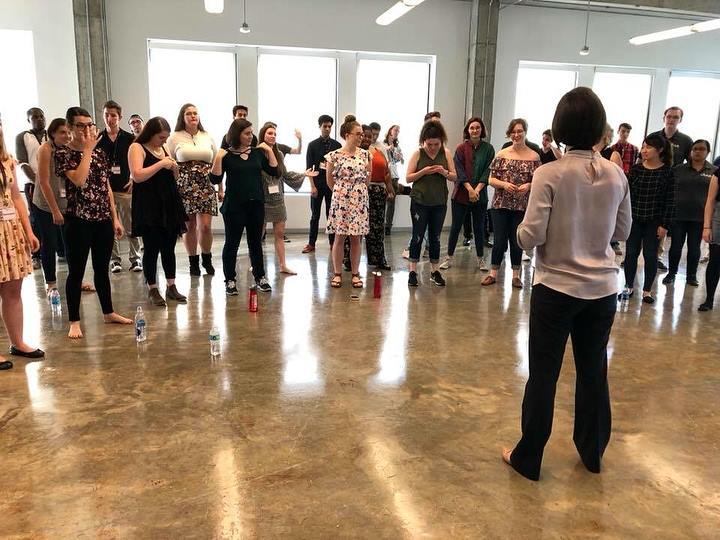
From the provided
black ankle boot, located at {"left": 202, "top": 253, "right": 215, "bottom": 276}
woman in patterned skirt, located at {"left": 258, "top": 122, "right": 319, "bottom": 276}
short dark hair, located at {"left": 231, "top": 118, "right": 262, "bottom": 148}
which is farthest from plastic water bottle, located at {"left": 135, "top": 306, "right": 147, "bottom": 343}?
black ankle boot, located at {"left": 202, "top": 253, "right": 215, "bottom": 276}

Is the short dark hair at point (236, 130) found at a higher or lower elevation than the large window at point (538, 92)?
lower

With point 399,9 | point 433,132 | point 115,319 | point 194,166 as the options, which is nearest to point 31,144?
point 194,166

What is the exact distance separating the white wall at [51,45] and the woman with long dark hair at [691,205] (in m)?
7.27

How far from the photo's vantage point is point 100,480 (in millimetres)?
2199

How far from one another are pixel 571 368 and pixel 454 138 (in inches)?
249

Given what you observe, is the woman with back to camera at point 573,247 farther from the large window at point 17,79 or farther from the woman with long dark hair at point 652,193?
the large window at point 17,79

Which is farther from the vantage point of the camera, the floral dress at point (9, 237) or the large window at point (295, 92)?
the large window at point (295, 92)

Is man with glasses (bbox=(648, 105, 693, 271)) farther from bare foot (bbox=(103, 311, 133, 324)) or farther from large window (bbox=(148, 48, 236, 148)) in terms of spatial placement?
large window (bbox=(148, 48, 236, 148))

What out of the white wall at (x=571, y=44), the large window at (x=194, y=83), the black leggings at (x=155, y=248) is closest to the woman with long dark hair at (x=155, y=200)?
the black leggings at (x=155, y=248)

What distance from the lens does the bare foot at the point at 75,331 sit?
12.4 ft

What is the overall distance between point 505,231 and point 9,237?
155 inches

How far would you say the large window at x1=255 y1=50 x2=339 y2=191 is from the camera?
8.55m

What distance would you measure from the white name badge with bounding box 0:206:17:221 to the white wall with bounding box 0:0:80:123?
510 cm

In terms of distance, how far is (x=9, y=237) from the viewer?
10.2 feet
